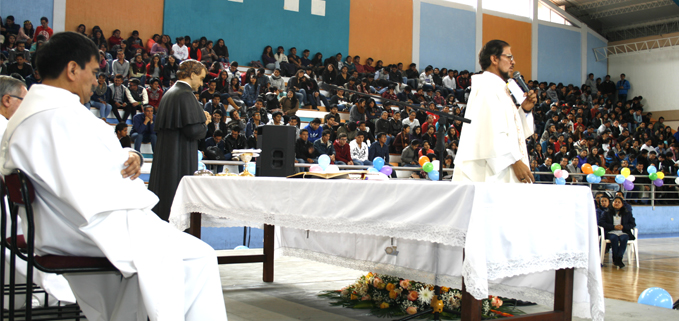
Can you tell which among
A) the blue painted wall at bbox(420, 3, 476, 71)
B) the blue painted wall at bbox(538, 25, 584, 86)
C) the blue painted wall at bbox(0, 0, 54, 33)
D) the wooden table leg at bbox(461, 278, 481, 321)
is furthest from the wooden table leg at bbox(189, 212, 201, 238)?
the blue painted wall at bbox(538, 25, 584, 86)

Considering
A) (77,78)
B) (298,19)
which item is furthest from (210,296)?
(298,19)

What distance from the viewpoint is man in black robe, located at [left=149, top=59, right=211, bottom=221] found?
11.5 feet

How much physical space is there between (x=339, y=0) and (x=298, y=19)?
152cm

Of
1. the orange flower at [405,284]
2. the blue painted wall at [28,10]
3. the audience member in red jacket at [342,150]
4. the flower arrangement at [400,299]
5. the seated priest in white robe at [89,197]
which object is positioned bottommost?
the flower arrangement at [400,299]

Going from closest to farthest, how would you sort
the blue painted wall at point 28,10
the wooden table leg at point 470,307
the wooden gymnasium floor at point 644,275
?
the wooden table leg at point 470,307 < the wooden gymnasium floor at point 644,275 < the blue painted wall at point 28,10

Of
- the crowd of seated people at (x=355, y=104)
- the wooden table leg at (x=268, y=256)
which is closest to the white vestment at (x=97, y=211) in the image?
the wooden table leg at (x=268, y=256)

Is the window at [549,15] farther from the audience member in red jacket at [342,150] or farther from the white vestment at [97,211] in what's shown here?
the white vestment at [97,211]

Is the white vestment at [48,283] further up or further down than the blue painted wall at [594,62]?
further down

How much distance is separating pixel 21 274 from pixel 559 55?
18786 mm

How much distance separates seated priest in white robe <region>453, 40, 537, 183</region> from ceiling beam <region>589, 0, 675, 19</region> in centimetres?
1709

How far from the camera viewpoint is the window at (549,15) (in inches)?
733

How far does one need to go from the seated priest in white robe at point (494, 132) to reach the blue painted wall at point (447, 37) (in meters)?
14.0

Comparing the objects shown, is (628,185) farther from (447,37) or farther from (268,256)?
(447,37)

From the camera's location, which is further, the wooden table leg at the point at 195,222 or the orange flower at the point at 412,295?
the wooden table leg at the point at 195,222
